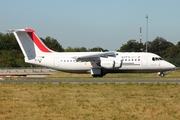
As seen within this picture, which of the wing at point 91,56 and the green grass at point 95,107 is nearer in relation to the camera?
the green grass at point 95,107

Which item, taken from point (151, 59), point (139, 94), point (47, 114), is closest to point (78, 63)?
point (151, 59)

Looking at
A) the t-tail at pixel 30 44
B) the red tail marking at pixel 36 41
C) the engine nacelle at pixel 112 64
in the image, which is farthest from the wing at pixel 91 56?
the t-tail at pixel 30 44

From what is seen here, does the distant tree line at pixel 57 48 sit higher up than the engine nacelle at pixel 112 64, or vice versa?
the distant tree line at pixel 57 48

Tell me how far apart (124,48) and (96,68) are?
74.0 metres

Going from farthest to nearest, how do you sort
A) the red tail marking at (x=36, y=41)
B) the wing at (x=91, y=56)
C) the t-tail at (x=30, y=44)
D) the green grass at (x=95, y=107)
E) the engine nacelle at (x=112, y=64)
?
the red tail marking at (x=36, y=41) < the t-tail at (x=30, y=44) < the wing at (x=91, y=56) < the engine nacelle at (x=112, y=64) < the green grass at (x=95, y=107)

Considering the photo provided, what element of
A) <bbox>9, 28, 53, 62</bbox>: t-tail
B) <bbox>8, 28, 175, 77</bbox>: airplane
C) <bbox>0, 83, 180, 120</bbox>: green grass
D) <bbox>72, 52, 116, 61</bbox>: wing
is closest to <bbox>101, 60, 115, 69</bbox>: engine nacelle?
<bbox>8, 28, 175, 77</bbox>: airplane

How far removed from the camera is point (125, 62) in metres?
45.4

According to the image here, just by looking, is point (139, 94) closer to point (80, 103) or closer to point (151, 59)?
point (80, 103)

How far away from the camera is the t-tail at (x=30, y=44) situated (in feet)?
156

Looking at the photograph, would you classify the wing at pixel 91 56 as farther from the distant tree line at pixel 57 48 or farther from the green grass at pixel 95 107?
the distant tree line at pixel 57 48

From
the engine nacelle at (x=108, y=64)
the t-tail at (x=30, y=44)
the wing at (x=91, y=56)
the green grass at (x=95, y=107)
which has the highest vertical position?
the t-tail at (x=30, y=44)

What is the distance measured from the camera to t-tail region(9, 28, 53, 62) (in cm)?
4744

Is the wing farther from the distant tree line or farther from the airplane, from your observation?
the distant tree line

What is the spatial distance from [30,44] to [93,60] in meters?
7.69
